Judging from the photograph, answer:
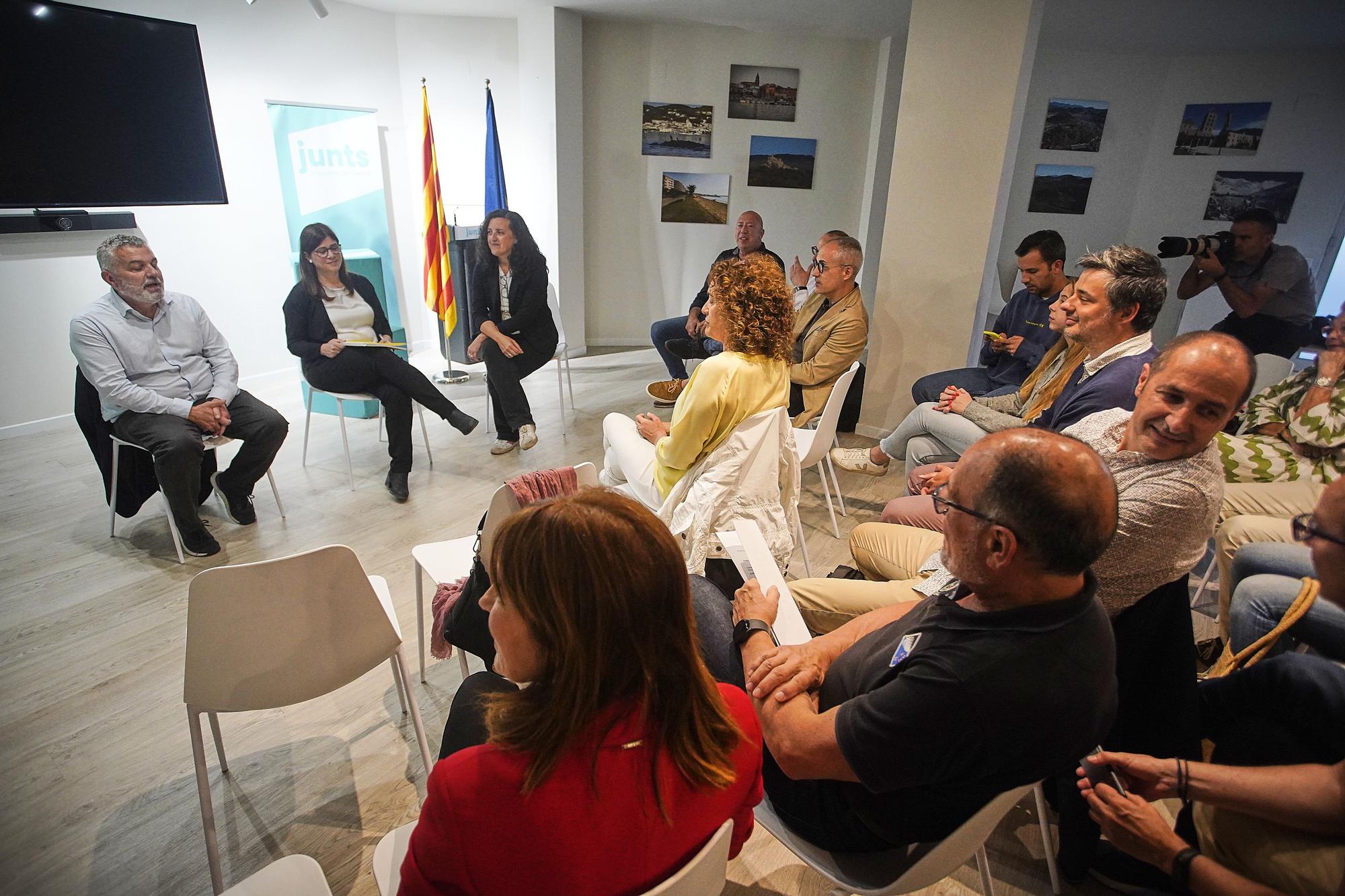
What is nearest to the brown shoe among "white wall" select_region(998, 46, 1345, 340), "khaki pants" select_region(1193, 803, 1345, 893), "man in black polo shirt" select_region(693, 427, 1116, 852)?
"man in black polo shirt" select_region(693, 427, 1116, 852)

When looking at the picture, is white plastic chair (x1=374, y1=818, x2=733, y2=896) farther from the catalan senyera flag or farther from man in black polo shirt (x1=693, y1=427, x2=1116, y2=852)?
the catalan senyera flag

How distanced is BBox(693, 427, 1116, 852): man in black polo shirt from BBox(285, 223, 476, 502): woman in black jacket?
3.21m

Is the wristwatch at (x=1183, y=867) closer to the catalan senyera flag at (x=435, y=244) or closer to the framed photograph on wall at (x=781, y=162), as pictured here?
the catalan senyera flag at (x=435, y=244)

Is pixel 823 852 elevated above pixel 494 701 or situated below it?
below

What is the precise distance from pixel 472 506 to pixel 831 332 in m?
2.20

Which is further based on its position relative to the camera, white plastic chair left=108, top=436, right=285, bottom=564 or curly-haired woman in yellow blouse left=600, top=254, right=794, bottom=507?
white plastic chair left=108, top=436, right=285, bottom=564

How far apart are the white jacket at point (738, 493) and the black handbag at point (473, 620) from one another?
0.68 m

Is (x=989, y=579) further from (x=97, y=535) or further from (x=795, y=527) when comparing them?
(x=97, y=535)

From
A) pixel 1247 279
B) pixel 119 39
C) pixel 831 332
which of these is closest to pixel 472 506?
pixel 831 332

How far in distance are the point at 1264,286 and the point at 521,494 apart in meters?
4.43

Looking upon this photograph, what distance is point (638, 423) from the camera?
296 cm

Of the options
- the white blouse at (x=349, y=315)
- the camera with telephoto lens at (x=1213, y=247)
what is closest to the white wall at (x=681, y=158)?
the white blouse at (x=349, y=315)

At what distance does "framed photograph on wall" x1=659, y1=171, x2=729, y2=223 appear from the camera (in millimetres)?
6684

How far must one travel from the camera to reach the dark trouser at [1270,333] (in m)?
4.02
